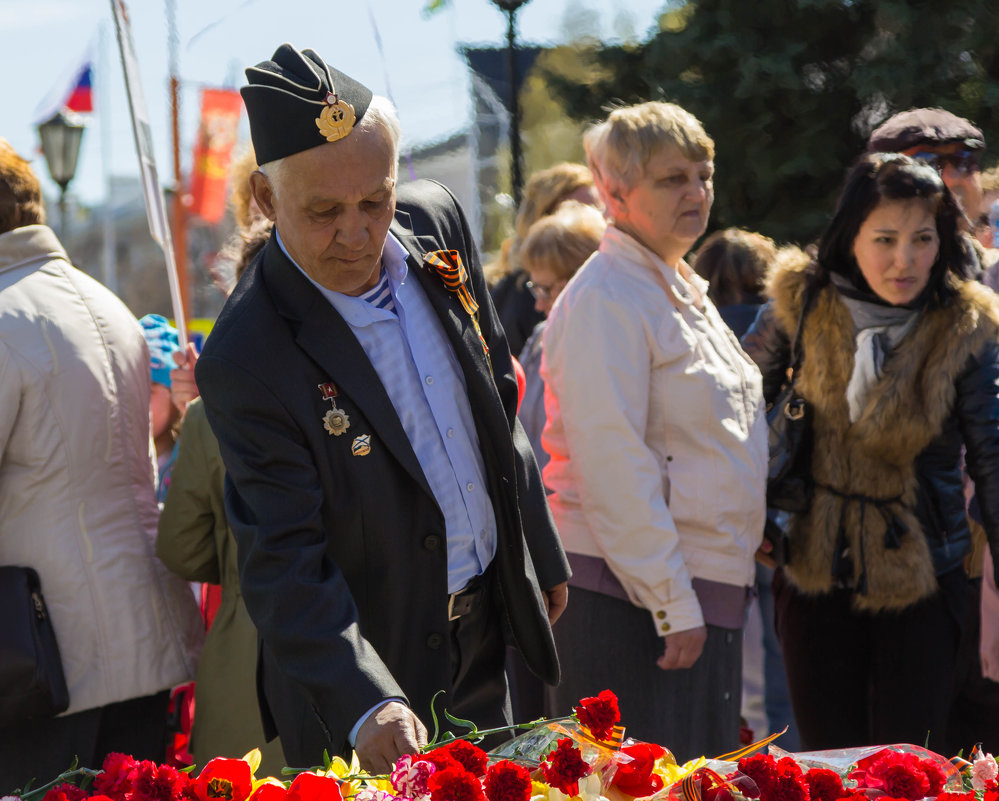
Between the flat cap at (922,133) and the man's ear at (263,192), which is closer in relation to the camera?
the man's ear at (263,192)

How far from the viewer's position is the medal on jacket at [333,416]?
7.72ft

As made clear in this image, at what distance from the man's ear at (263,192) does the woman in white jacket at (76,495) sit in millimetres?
1008

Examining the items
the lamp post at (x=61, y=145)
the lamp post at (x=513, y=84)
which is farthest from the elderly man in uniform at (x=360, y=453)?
the lamp post at (x=61, y=145)

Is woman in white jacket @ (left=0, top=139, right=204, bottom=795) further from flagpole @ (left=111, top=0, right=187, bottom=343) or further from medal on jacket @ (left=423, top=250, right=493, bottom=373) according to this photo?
medal on jacket @ (left=423, top=250, right=493, bottom=373)

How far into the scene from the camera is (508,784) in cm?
158

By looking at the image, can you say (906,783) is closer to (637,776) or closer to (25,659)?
(637,776)

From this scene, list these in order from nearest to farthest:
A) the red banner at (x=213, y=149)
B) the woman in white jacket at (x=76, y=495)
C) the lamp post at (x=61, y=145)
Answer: the woman in white jacket at (x=76, y=495), the lamp post at (x=61, y=145), the red banner at (x=213, y=149)

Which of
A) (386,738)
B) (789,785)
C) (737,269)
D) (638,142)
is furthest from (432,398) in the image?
(737,269)

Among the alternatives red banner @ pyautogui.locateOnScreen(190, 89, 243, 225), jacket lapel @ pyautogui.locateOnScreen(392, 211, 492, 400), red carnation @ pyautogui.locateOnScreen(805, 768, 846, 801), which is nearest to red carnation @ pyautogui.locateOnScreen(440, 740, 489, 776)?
red carnation @ pyautogui.locateOnScreen(805, 768, 846, 801)

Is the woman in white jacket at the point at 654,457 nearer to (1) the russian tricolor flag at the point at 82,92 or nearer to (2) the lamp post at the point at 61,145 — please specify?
(2) the lamp post at the point at 61,145

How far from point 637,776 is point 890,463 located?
2148 millimetres

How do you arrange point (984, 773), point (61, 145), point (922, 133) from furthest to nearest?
point (61, 145) → point (922, 133) → point (984, 773)

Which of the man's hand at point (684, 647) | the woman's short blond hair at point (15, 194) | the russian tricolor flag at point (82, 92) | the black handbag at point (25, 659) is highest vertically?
the russian tricolor flag at point (82, 92)

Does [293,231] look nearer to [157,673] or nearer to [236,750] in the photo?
[157,673]
